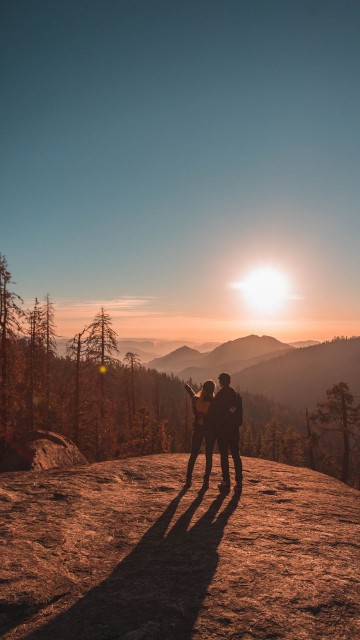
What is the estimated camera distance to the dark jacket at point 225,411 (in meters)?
9.02

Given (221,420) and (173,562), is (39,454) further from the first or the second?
(173,562)

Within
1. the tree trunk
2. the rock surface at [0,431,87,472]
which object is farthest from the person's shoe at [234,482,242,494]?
the tree trunk

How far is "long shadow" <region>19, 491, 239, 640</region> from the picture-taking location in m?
3.82

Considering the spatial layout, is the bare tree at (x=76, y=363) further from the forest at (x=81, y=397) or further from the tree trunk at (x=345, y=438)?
the tree trunk at (x=345, y=438)

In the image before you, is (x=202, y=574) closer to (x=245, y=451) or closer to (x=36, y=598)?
(x=36, y=598)

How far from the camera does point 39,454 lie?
13.2m

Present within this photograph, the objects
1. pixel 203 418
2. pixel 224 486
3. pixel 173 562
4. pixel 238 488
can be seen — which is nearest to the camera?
pixel 173 562

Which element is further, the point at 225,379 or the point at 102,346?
the point at 102,346

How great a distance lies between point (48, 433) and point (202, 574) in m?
12.6

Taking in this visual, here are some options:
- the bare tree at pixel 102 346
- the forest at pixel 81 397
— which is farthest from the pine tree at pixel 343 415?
the bare tree at pixel 102 346

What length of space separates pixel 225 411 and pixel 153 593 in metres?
4.83

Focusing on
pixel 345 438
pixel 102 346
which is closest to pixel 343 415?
pixel 345 438

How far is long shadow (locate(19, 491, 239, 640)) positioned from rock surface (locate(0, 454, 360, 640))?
15 mm

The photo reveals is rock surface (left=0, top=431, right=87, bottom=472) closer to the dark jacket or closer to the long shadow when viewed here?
the dark jacket
